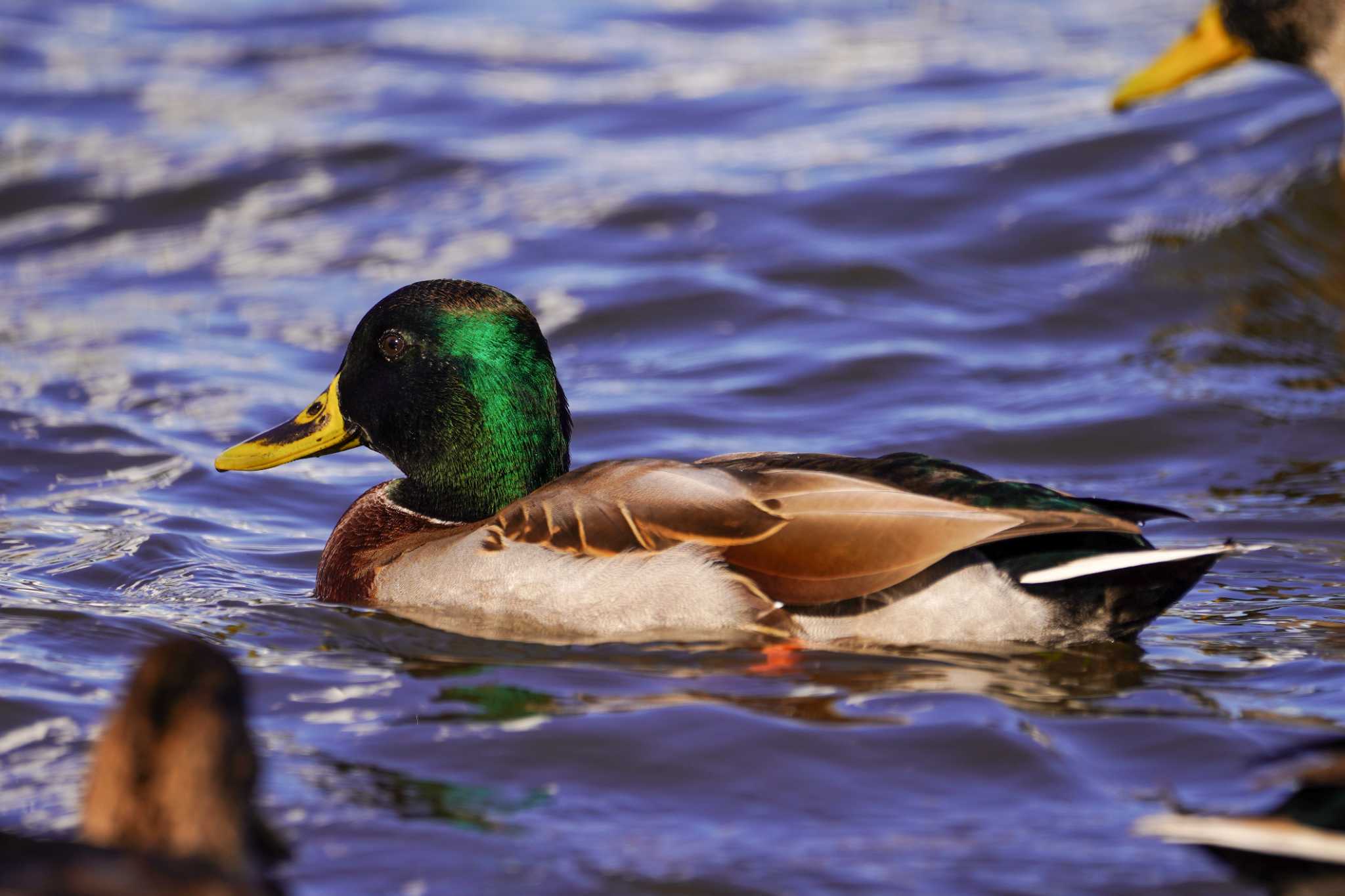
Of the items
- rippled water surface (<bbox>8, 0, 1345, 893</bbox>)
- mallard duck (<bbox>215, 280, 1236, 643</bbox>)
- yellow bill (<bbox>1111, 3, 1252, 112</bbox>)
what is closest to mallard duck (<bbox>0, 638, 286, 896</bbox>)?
rippled water surface (<bbox>8, 0, 1345, 893</bbox>)

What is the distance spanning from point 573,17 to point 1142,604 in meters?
11.4

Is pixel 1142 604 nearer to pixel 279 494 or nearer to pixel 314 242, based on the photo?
pixel 279 494

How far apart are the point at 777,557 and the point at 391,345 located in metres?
1.53

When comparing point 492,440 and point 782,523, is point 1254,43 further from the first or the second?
point 782,523

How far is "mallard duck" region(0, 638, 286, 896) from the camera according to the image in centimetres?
293

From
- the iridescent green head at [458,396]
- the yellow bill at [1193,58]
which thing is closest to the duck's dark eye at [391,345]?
the iridescent green head at [458,396]

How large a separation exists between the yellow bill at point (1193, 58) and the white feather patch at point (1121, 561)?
245 inches

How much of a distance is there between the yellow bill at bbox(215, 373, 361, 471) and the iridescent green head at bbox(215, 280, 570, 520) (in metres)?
0.05

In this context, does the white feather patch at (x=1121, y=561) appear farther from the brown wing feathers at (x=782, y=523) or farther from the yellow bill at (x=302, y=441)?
the yellow bill at (x=302, y=441)

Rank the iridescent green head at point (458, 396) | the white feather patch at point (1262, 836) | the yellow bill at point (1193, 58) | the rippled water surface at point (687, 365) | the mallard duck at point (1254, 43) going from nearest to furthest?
the white feather patch at point (1262, 836) → the rippled water surface at point (687, 365) → the iridescent green head at point (458, 396) → the mallard duck at point (1254, 43) → the yellow bill at point (1193, 58)

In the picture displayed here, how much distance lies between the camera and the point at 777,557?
5023 mm

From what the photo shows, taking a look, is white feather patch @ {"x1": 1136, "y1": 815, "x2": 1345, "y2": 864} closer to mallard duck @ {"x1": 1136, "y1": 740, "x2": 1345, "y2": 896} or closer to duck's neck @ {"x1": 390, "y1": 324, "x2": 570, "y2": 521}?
mallard duck @ {"x1": 1136, "y1": 740, "x2": 1345, "y2": 896}

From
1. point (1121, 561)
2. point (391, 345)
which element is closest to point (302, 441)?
point (391, 345)

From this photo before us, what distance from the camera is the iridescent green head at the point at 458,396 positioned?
19.0 feet
